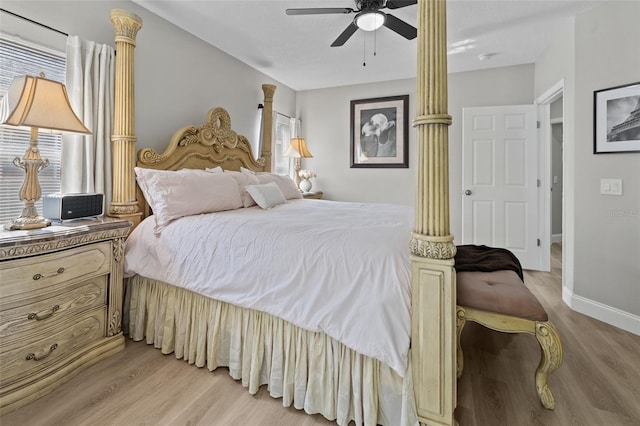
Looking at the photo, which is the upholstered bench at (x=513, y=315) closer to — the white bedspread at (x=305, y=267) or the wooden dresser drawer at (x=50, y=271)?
the white bedspread at (x=305, y=267)

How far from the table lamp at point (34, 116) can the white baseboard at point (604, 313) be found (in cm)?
391

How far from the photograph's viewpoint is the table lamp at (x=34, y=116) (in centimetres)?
158

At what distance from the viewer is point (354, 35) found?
3.07m

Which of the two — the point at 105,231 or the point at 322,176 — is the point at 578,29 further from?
the point at 105,231

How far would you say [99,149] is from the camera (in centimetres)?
230

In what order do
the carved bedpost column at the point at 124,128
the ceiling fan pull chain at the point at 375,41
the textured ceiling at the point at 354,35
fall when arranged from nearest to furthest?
the carved bedpost column at the point at 124,128
the textured ceiling at the point at 354,35
the ceiling fan pull chain at the point at 375,41

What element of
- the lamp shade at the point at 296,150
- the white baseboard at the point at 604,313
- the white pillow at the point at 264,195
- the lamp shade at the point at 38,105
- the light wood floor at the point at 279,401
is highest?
the lamp shade at the point at 296,150

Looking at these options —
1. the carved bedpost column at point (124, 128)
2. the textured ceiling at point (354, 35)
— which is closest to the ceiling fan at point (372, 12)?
the textured ceiling at point (354, 35)

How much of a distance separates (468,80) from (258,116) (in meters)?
2.85

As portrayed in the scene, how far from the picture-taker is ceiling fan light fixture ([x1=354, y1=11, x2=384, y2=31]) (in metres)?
2.15

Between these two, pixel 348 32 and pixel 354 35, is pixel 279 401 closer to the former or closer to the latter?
pixel 348 32

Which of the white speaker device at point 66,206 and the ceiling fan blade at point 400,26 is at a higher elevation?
the ceiling fan blade at point 400,26

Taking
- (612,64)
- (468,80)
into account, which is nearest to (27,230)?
(612,64)

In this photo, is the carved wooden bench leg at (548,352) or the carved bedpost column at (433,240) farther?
the carved wooden bench leg at (548,352)
